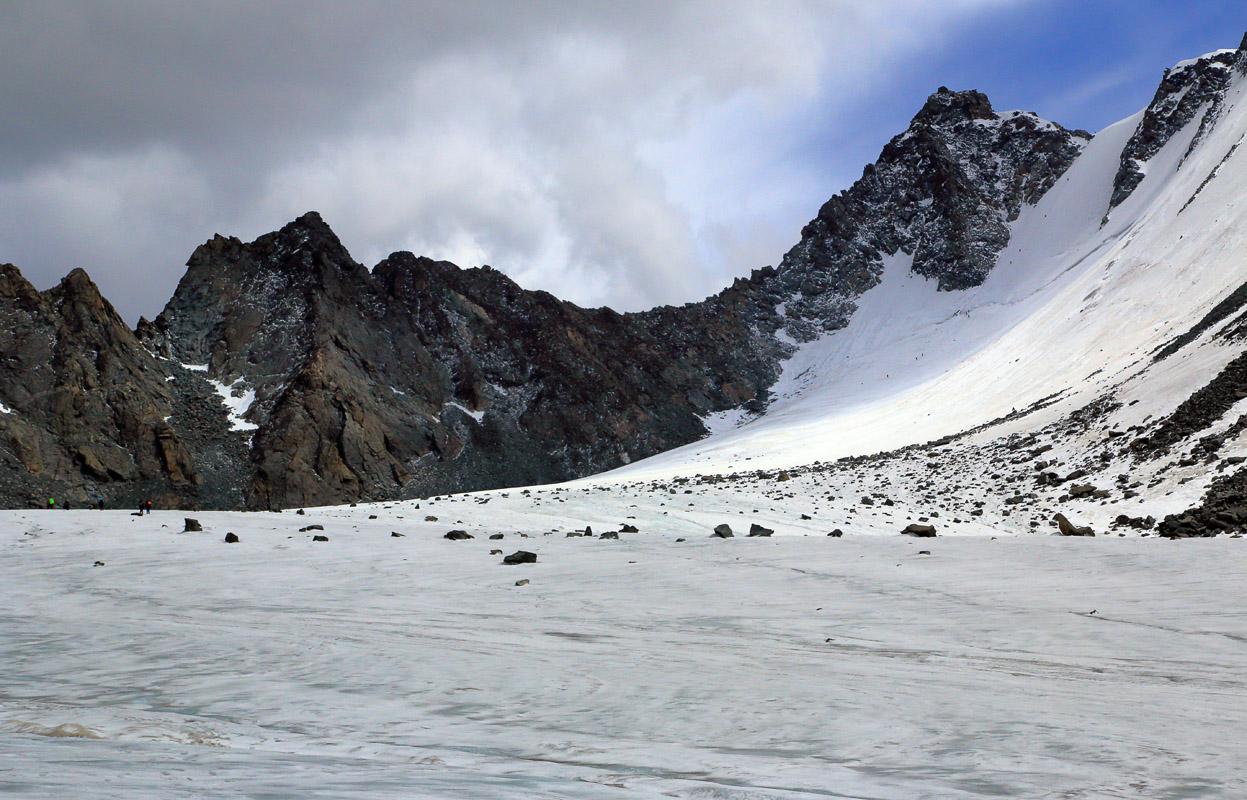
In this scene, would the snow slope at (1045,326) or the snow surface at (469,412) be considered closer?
the snow slope at (1045,326)

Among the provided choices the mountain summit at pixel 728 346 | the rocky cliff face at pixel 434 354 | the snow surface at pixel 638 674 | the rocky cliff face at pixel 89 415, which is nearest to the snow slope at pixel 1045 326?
the mountain summit at pixel 728 346

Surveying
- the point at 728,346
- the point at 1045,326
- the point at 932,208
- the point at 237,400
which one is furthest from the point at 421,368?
the point at 932,208

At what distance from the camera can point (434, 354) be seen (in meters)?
98.0

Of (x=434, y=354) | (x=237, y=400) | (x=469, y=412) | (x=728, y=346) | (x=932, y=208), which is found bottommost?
(x=469, y=412)

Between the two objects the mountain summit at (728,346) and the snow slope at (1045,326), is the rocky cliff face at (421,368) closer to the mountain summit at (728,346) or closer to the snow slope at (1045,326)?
the mountain summit at (728,346)

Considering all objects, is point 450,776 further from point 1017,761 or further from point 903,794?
point 1017,761

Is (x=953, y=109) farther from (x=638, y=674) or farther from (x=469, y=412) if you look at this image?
(x=638, y=674)

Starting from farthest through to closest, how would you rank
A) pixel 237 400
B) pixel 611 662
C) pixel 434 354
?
1. pixel 434 354
2. pixel 237 400
3. pixel 611 662

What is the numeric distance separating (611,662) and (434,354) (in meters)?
95.1

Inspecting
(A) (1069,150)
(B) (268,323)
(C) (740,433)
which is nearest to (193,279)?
(B) (268,323)

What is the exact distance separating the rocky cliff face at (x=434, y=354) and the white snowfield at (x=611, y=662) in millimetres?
60280

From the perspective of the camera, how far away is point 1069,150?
128500 millimetres

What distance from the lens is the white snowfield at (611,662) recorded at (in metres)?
3.85

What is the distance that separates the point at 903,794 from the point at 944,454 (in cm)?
3409
